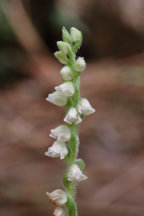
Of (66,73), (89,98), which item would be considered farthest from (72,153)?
(89,98)

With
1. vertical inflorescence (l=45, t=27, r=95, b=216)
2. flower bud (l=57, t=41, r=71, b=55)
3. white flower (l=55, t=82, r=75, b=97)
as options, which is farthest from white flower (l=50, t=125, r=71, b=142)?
flower bud (l=57, t=41, r=71, b=55)

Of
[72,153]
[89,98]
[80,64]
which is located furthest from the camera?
[89,98]

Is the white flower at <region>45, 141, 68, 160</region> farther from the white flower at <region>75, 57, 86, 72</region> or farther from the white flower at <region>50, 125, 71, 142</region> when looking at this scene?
the white flower at <region>75, 57, 86, 72</region>

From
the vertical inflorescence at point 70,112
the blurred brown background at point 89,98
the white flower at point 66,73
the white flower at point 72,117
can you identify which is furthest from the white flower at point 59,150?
the blurred brown background at point 89,98

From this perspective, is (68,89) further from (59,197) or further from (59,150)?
(59,197)

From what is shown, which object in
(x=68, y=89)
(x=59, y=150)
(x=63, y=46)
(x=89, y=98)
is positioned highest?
(x=89, y=98)

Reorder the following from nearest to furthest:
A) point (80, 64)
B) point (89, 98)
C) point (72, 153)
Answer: point (80, 64), point (72, 153), point (89, 98)
